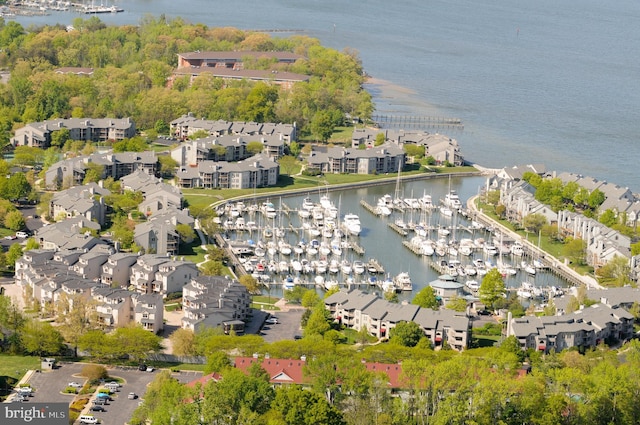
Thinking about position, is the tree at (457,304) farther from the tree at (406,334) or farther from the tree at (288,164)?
the tree at (288,164)

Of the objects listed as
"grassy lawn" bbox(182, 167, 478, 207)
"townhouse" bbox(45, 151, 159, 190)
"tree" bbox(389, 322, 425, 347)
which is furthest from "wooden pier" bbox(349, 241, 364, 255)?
"townhouse" bbox(45, 151, 159, 190)

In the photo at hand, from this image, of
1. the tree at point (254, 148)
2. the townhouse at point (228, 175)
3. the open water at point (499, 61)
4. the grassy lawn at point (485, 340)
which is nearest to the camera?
the grassy lawn at point (485, 340)

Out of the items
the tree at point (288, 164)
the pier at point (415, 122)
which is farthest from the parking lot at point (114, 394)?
the pier at point (415, 122)

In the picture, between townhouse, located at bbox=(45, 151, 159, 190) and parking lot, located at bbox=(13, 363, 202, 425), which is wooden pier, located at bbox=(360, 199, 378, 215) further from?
parking lot, located at bbox=(13, 363, 202, 425)

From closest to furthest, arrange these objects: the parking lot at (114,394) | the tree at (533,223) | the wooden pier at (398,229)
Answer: the parking lot at (114,394) → the wooden pier at (398,229) → the tree at (533,223)

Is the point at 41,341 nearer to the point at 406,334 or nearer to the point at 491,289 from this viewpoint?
the point at 406,334

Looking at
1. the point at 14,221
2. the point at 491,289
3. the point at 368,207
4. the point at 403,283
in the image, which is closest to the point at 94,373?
the point at 403,283

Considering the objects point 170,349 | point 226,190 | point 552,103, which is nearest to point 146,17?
point 552,103
